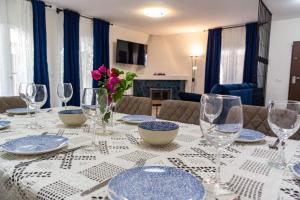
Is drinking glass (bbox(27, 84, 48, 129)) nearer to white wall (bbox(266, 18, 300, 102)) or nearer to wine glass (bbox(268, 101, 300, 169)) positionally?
wine glass (bbox(268, 101, 300, 169))

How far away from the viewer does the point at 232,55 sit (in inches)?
229

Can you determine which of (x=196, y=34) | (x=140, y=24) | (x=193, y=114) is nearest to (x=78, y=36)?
(x=140, y=24)

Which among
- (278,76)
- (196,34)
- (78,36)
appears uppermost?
(196,34)

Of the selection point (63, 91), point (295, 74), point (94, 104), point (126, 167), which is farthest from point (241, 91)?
point (126, 167)

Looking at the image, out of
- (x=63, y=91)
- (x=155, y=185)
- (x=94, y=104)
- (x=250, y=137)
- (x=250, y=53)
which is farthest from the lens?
(x=250, y=53)

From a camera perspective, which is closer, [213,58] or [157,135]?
[157,135]

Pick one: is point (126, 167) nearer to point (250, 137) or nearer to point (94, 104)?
point (94, 104)

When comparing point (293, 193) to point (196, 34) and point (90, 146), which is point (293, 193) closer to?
point (90, 146)

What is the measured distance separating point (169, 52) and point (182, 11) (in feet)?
8.72

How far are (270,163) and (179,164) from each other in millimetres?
306

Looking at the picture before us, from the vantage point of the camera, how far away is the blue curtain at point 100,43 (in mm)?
5285

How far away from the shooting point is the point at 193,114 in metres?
1.60

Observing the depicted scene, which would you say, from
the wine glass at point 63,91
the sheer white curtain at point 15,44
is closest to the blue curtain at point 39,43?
the sheer white curtain at point 15,44

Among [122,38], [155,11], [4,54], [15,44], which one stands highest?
[155,11]
